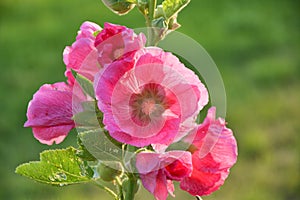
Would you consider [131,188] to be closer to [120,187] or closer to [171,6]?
[120,187]

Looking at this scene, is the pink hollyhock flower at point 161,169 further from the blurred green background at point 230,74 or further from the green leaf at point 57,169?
the blurred green background at point 230,74

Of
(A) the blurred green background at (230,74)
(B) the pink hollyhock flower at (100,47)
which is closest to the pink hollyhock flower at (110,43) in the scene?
(B) the pink hollyhock flower at (100,47)

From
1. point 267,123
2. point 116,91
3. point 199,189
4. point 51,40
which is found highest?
point 116,91

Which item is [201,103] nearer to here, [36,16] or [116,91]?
[116,91]

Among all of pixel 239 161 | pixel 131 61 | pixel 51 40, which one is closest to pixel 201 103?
pixel 131 61

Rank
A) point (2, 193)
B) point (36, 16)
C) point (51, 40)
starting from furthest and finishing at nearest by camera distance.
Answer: point (36, 16), point (51, 40), point (2, 193)

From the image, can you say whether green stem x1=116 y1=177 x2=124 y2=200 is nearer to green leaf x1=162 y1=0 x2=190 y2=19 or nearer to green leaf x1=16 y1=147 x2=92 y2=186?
green leaf x1=16 y1=147 x2=92 y2=186
